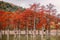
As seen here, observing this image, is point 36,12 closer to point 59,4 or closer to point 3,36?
point 59,4

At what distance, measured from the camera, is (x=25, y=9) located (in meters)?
5.39

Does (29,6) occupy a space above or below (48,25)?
above

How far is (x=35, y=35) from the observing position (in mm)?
5438

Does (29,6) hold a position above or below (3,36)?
above

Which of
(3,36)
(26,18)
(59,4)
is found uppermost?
(59,4)

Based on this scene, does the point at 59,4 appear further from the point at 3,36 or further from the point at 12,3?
the point at 3,36

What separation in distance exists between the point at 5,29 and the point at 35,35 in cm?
78

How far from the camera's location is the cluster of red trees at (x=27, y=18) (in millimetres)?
5316

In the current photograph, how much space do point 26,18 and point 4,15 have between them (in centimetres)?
56

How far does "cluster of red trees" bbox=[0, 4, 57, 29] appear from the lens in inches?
209

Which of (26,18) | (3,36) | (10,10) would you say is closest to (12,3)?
(10,10)

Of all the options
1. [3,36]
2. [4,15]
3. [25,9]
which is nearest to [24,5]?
[25,9]

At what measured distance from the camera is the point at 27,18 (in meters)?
5.46

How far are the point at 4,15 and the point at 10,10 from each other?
21 cm
